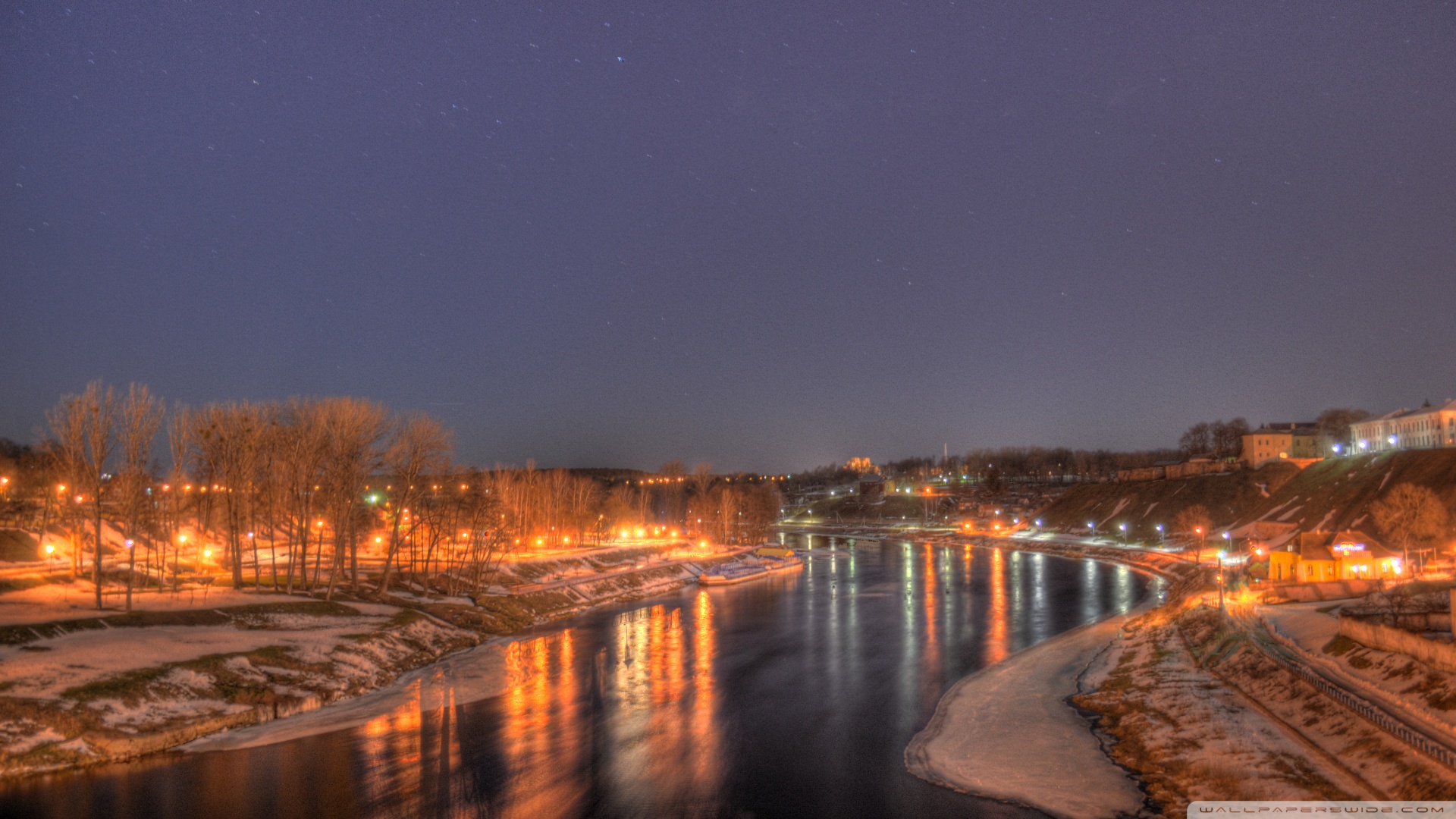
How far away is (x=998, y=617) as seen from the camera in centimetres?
4778

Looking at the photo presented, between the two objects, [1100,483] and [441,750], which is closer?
[441,750]

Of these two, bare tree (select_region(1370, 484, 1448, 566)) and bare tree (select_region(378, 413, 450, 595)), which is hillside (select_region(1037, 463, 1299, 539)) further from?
bare tree (select_region(378, 413, 450, 595))

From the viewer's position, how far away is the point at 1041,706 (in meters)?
26.0

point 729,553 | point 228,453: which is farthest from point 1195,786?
point 729,553

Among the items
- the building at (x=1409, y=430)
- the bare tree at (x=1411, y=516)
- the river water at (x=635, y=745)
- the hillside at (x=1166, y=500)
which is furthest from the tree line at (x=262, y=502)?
the building at (x=1409, y=430)

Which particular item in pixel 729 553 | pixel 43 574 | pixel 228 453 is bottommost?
pixel 729 553

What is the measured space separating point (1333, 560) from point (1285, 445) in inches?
3737

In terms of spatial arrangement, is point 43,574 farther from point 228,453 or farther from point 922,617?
point 922,617

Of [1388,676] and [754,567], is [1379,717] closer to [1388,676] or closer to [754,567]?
[1388,676]

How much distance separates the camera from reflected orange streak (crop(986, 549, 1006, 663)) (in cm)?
3598

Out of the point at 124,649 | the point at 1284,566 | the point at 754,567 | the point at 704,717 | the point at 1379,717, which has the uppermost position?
the point at 124,649

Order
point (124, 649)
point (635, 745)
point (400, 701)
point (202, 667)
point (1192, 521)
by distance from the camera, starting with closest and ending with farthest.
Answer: point (635, 745) < point (124, 649) < point (202, 667) < point (400, 701) < point (1192, 521)

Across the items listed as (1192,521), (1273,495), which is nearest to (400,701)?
(1192,521)

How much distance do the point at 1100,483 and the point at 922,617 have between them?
3842 inches
